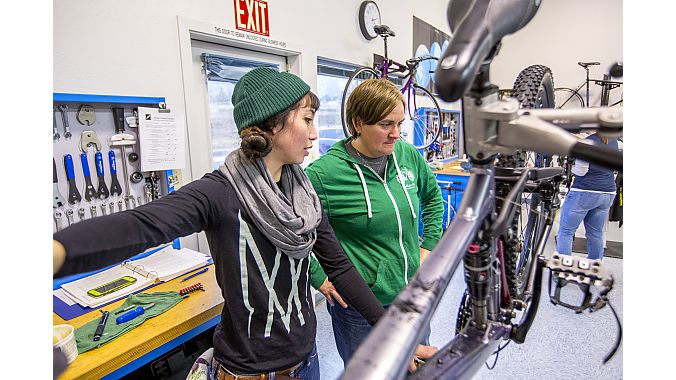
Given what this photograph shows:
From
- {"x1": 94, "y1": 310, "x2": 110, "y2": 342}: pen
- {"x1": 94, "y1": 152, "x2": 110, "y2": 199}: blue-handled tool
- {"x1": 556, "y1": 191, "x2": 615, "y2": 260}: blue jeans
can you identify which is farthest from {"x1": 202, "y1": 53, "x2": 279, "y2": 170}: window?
{"x1": 556, "y1": 191, "x2": 615, "y2": 260}: blue jeans

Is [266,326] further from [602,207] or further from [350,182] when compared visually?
[602,207]

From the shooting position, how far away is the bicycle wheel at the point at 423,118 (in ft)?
13.8

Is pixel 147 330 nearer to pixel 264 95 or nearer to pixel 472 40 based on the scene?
pixel 264 95

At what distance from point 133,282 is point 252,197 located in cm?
93

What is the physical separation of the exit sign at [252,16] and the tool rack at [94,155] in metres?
0.76

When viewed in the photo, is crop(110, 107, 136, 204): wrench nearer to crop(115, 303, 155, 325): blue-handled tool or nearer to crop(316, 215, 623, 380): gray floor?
crop(115, 303, 155, 325): blue-handled tool

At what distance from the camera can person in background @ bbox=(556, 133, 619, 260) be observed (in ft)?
8.04

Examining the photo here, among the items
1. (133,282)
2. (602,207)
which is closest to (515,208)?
(133,282)

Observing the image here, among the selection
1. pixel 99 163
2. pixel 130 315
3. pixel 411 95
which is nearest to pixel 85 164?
pixel 99 163

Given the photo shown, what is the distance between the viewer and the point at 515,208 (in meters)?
0.60

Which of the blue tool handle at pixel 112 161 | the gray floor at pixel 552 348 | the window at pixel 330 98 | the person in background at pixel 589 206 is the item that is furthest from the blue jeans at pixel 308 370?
the window at pixel 330 98
